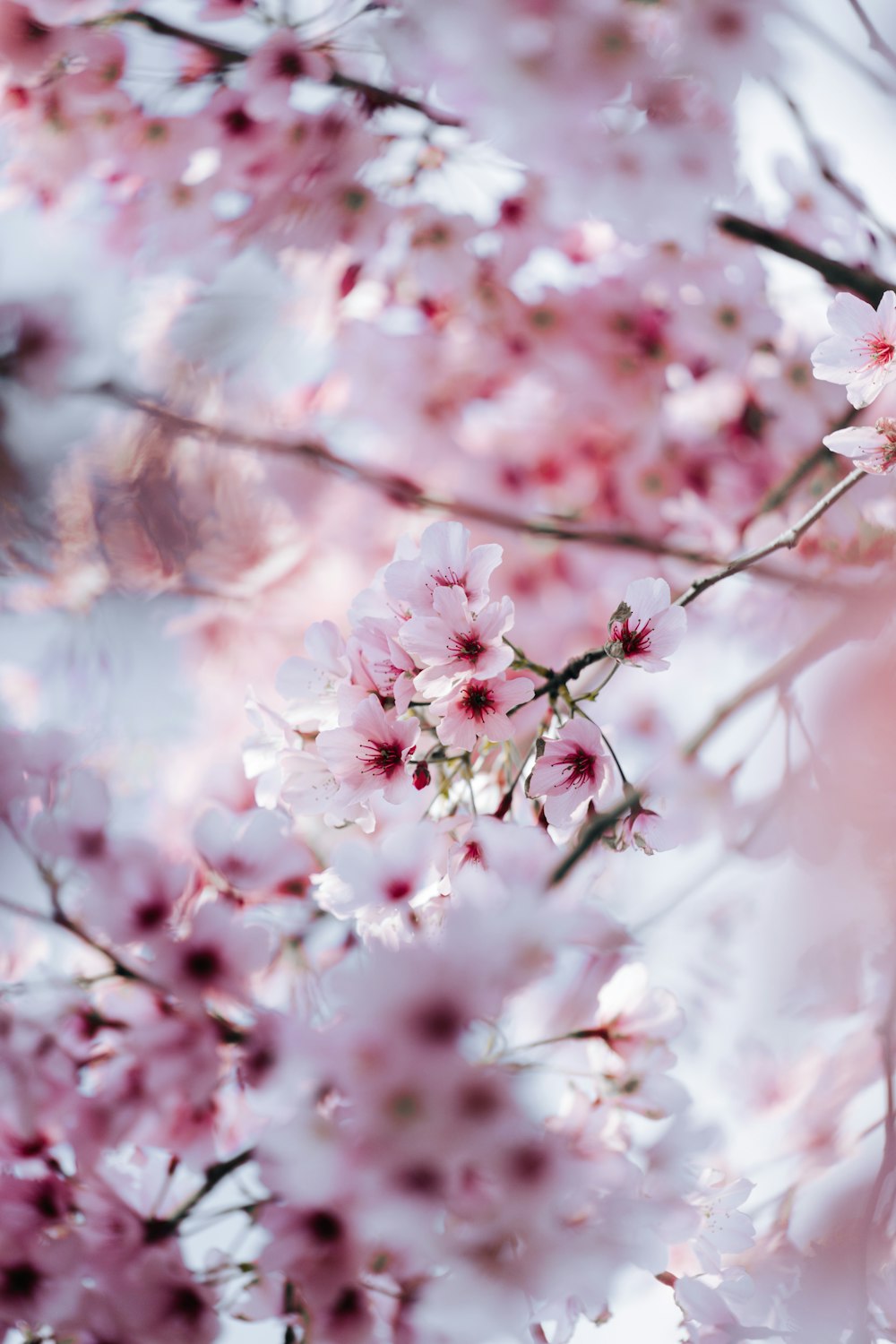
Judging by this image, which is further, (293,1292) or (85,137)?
(85,137)

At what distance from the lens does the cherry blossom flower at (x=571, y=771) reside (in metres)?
0.48

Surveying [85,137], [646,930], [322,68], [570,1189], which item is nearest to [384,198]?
[322,68]

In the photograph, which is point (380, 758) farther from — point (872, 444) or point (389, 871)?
point (872, 444)

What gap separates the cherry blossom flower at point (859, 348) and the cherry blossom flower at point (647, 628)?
14 cm

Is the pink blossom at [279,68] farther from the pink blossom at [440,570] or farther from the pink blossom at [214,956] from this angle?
the pink blossom at [214,956]

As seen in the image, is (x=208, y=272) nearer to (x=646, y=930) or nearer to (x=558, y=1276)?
(x=646, y=930)

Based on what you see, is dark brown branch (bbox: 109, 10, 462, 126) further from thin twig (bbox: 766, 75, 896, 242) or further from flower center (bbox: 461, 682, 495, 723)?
flower center (bbox: 461, 682, 495, 723)

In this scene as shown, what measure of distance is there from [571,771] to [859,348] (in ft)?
0.86

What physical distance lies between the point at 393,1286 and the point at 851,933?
1.55 feet

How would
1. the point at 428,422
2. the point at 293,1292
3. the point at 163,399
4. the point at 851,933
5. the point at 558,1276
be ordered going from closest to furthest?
the point at 558,1276, the point at 293,1292, the point at 851,933, the point at 163,399, the point at 428,422

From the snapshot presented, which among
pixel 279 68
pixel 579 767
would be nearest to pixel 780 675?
pixel 579 767

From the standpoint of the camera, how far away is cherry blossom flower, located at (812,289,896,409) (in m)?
0.44

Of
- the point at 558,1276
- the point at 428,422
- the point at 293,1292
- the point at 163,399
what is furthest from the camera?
the point at 428,422

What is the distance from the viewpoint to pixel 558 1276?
487mm
